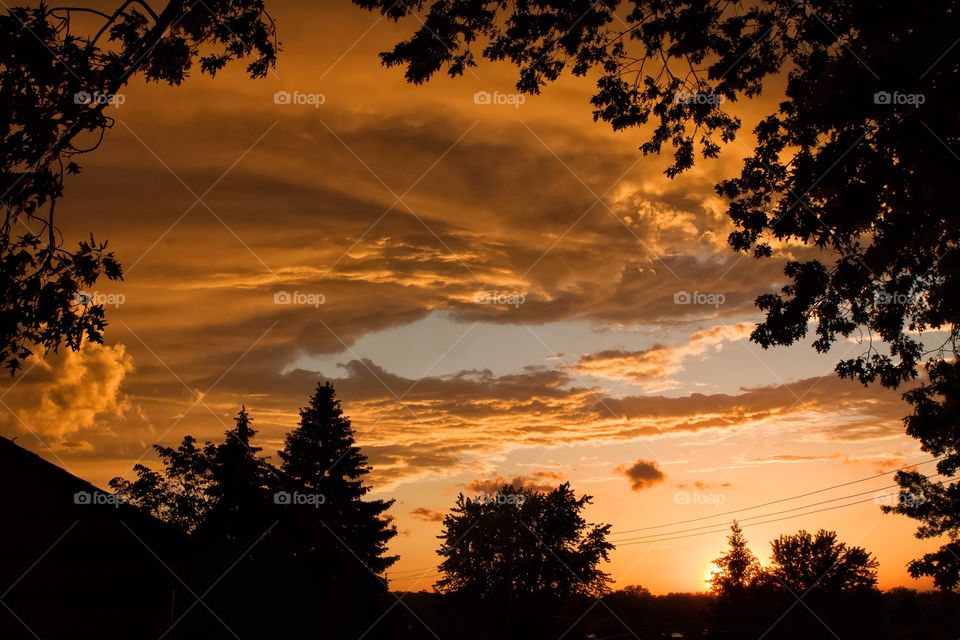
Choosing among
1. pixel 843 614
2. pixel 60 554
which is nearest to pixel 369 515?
pixel 60 554

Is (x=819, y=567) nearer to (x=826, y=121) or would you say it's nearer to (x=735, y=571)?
(x=735, y=571)

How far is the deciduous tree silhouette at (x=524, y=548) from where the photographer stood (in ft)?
222

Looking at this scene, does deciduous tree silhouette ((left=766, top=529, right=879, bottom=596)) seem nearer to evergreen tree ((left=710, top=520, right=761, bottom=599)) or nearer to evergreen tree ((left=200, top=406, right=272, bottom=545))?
evergreen tree ((left=710, top=520, right=761, bottom=599))

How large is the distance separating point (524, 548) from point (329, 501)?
28123 mm

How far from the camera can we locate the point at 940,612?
4291 cm

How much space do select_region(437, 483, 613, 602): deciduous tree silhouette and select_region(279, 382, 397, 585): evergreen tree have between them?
19627mm

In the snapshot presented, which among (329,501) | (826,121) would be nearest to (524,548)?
(329,501)

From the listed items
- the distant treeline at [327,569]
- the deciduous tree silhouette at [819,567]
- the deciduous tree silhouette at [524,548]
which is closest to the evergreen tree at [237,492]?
the distant treeline at [327,569]

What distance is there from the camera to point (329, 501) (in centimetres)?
4806

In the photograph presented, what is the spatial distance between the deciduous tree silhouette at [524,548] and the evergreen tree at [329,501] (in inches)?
773

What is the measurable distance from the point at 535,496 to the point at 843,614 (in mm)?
38616

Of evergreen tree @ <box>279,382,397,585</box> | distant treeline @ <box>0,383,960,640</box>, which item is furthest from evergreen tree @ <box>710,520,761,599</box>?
evergreen tree @ <box>279,382,397,585</box>

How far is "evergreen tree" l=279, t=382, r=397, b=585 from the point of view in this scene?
45.0 m

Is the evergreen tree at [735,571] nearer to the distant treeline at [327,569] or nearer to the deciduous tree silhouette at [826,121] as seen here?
the distant treeline at [327,569]
